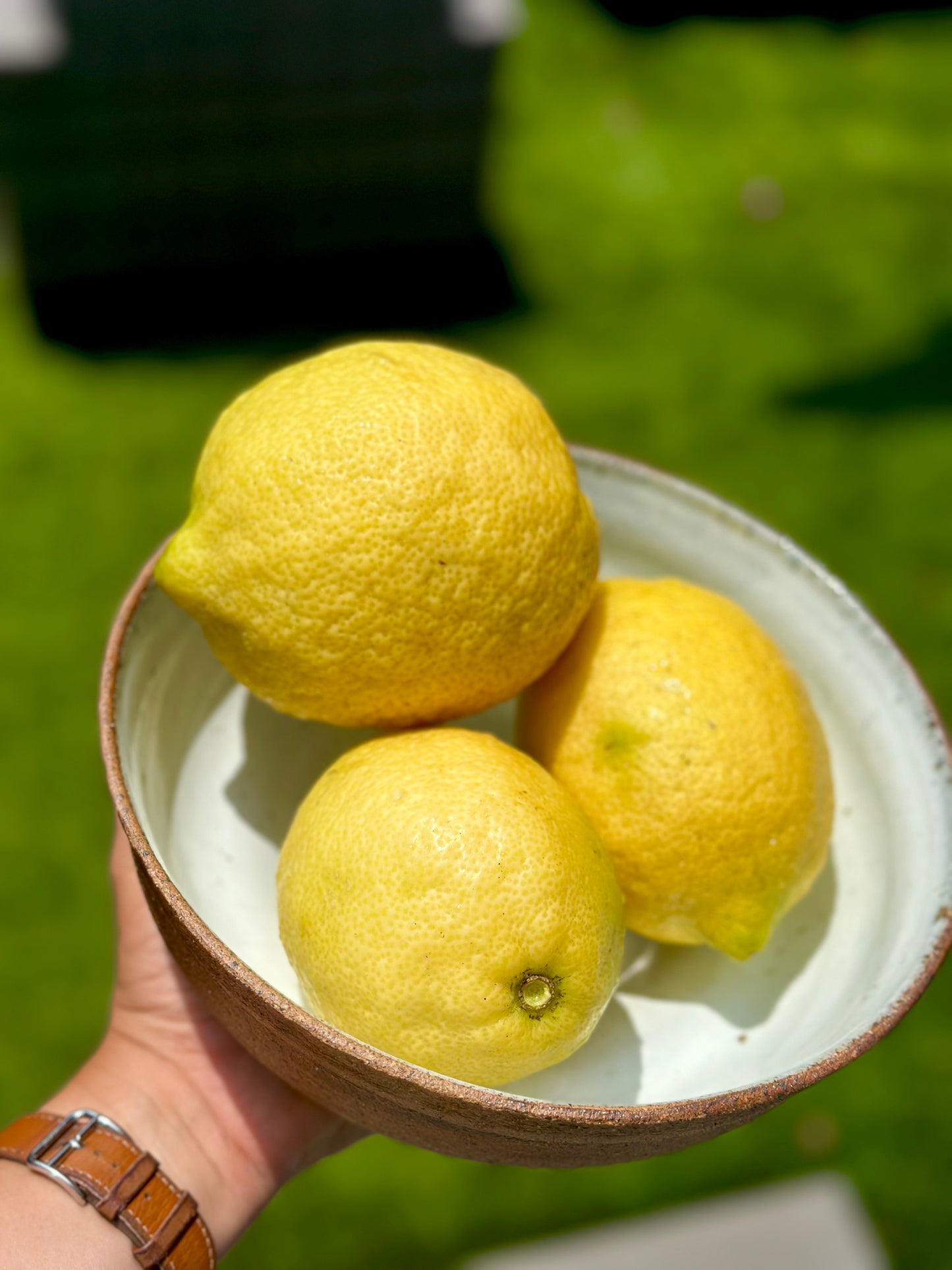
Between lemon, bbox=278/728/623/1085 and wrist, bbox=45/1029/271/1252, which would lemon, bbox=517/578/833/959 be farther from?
wrist, bbox=45/1029/271/1252

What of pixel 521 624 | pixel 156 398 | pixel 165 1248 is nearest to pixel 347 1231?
pixel 165 1248

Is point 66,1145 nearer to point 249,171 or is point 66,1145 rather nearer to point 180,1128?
point 180,1128

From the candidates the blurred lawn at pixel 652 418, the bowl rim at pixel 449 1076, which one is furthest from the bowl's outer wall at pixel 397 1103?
the blurred lawn at pixel 652 418

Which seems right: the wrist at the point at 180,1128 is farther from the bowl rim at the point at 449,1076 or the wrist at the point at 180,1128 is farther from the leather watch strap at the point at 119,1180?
the bowl rim at the point at 449,1076

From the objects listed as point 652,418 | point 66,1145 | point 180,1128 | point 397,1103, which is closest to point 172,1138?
point 180,1128

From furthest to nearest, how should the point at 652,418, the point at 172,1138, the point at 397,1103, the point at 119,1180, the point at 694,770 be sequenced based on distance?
the point at 652,418, the point at 172,1138, the point at 119,1180, the point at 694,770, the point at 397,1103

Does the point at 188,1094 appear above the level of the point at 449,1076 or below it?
below

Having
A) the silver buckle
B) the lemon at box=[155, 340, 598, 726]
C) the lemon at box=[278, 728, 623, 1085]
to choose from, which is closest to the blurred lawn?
the silver buckle
